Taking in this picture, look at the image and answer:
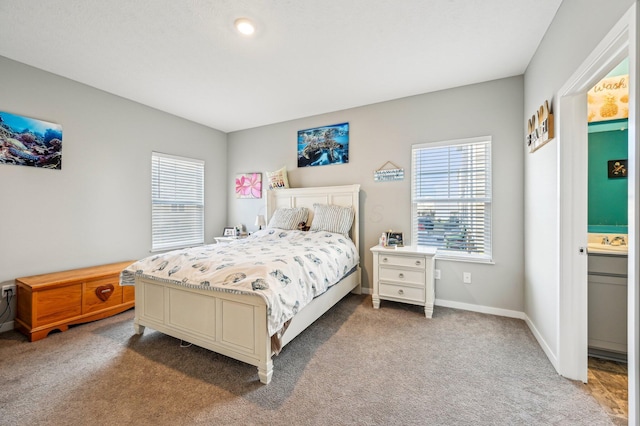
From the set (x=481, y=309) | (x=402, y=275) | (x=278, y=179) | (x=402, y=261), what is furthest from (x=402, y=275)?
(x=278, y=179)

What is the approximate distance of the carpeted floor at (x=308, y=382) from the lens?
1486 mm

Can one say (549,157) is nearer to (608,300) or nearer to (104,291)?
(608,300)

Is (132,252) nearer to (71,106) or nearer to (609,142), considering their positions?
(71,106)

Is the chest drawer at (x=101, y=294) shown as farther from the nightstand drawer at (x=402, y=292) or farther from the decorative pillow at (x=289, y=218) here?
the nightstand drawer at (x=402, y=292)

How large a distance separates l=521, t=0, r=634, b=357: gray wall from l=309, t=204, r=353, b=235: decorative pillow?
6.28 feet

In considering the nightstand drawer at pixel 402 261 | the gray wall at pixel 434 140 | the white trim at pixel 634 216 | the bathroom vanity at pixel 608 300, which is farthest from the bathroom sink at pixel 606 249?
the nightstand drawer at pixel 402 261

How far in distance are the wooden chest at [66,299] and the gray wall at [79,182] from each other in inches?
10.7

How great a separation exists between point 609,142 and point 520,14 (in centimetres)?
134

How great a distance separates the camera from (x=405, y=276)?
2.90 m

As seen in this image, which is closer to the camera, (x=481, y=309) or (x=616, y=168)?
(x=616, y=168)

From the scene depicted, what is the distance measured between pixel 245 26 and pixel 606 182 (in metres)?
3.26

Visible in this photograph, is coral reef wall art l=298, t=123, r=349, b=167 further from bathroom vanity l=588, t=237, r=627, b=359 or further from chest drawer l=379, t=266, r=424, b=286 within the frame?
bathroom vanity l=588, t=237, r=627, b=359

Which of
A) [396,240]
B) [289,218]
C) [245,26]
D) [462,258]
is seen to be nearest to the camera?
[245,26]

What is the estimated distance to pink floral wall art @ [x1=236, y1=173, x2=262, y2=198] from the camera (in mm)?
4496
